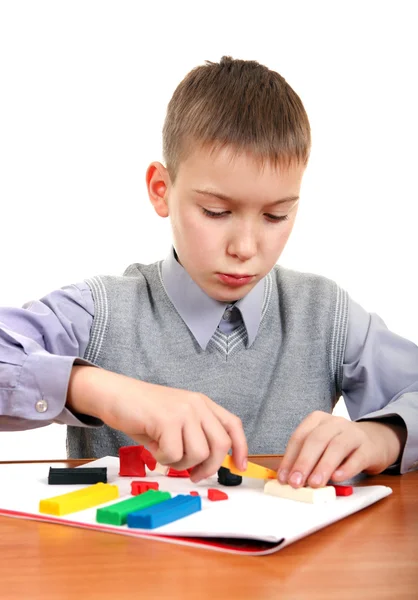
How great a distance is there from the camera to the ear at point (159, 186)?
1130mm

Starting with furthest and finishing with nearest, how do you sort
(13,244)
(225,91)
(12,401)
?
(13,244)
(225,91)
(12,401)

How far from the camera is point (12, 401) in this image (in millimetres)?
894

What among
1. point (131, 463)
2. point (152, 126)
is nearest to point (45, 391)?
point (131, 463)

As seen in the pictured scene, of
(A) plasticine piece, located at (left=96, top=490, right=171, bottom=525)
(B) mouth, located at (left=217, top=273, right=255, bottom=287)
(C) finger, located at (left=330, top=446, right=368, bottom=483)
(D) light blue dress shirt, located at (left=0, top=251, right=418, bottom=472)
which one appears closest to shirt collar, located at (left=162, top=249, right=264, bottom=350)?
(D) light blue dress shirt, located at (left=0, top=251, right=418, bottom=472)

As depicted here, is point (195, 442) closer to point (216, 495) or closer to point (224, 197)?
point (216, 495)

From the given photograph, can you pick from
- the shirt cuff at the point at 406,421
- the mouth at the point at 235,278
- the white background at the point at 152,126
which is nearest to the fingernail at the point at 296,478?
the shirt cuff at the point at 406,421

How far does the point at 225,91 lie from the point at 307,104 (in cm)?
118

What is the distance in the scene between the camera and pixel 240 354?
1182 millimetres

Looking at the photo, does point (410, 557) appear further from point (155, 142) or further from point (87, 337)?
point (155, 142)

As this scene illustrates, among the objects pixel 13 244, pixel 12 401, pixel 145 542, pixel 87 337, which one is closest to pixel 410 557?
pixel 145 542

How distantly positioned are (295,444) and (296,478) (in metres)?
0.07

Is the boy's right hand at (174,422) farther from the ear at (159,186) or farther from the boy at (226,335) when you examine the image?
the ear at (159,186)

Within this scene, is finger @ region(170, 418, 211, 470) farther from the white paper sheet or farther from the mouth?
the mouth

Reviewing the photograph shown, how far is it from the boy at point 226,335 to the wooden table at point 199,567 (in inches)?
5.1
